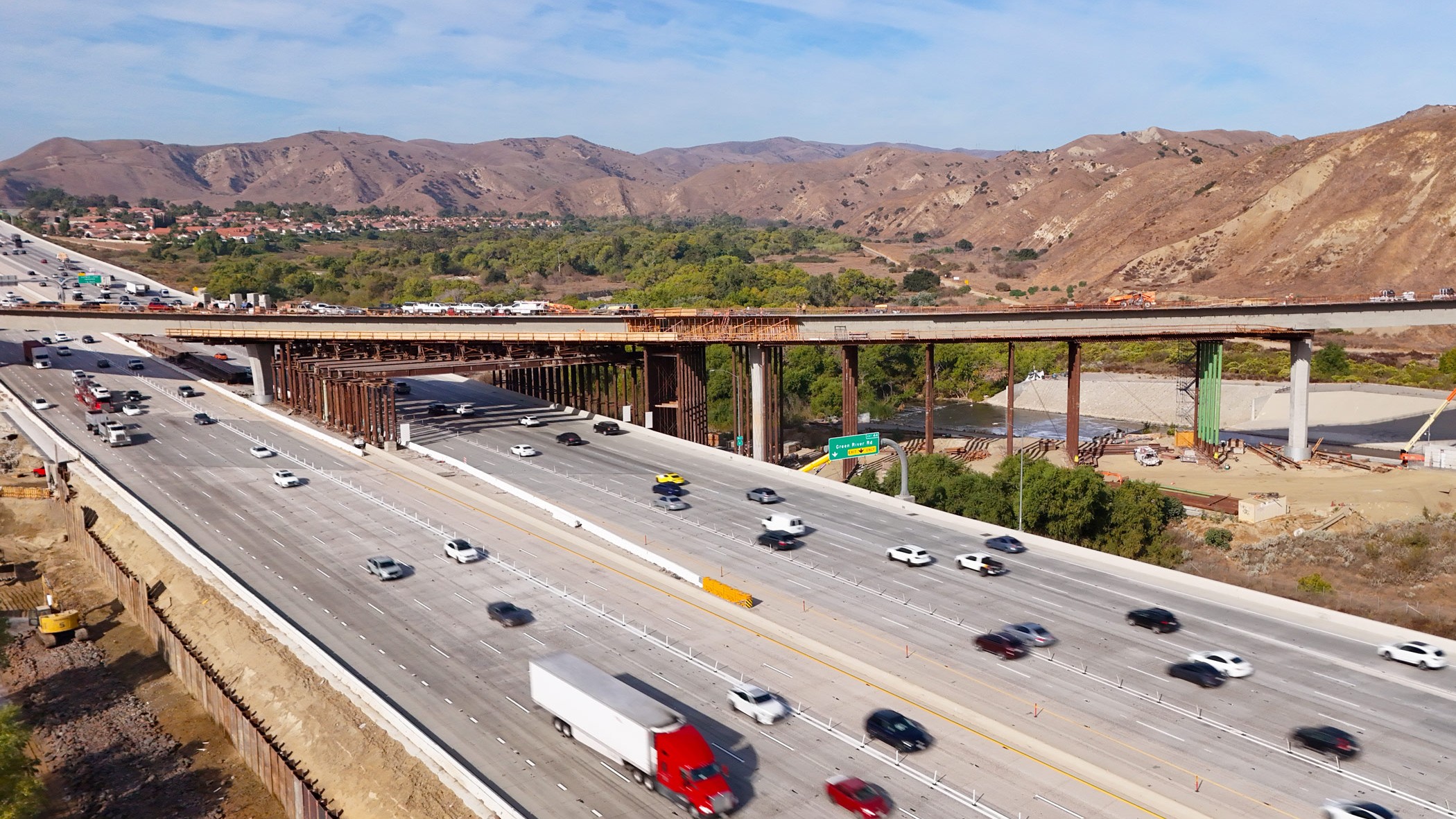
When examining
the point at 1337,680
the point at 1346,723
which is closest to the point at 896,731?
the point at 1346,723

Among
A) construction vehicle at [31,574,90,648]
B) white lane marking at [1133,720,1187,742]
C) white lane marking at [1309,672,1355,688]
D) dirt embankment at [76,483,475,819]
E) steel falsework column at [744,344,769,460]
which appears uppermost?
steel falsework column at [744,344,769,460]

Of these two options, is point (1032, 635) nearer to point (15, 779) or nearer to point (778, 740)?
point (778, 740)

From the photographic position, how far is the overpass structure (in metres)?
78.0

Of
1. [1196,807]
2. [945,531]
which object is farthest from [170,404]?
[1196,807]

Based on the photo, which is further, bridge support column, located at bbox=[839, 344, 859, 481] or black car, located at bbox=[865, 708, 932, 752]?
bridge support column, located at bbox=[839, 344, 859, 481]

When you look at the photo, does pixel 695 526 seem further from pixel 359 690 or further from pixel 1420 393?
pixel 1420 393

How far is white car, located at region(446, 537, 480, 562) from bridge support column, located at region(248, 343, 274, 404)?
48.5 metres

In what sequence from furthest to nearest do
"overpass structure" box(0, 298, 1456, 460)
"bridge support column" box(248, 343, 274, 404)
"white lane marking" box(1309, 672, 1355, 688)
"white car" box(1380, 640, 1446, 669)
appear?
"bridge support column" box(248, 343, 274, 404) → "overpass structure" box(0, 298, 1456, 460) → "white car" box(1380, 640, 1446, 669) → "white lane marking" box(1309, 672, 1355, 688)

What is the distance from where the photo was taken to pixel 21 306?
100 meters

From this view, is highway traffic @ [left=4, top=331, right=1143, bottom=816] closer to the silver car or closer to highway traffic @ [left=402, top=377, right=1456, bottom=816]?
highway traffic @ [left=402, top=377, right=1456, bottom=816]

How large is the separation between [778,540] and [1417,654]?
2669 centimetres

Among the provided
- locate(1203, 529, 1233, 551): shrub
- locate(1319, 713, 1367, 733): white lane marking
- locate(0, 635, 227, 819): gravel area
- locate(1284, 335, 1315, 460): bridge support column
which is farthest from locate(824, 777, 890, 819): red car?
locate(1284, 335, 1315, 460): bridge support column

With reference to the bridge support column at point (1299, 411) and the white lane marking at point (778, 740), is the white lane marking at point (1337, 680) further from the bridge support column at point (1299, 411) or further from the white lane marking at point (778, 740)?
the bridge support column at point (1299, 411)

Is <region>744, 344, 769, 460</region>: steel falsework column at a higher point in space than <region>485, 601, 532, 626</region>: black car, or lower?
higher
